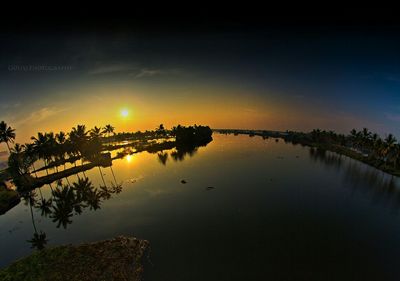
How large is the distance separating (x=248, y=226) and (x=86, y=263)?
2819 cm

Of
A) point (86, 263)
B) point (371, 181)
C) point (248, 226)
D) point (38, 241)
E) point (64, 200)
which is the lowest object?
point (64, 200)

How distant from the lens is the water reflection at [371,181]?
58.3 metres

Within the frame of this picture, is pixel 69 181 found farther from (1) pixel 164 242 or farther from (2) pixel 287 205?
(2) pixel 287 205

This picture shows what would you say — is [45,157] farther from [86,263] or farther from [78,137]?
[86,263]

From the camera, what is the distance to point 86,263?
3047 cm

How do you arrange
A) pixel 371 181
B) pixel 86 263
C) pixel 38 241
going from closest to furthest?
pixel 86 263 → pixel 38 241 → pixel 371 181

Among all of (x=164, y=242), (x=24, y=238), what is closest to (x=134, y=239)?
(x=164, y=242)

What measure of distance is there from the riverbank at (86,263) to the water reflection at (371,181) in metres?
61.3

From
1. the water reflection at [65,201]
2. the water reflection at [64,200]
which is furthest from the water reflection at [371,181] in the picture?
the water reflection at [65,201]

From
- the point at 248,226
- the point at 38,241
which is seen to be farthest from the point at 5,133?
the point at 248,226

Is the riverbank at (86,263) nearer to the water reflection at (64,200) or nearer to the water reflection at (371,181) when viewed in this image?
the water reflection at (64,200)

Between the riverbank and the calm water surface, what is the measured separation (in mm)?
2796

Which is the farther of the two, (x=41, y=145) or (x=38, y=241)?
(x=41, y=145)

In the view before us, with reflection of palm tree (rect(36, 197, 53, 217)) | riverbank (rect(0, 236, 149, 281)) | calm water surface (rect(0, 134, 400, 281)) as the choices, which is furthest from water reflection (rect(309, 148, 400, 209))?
reflection of palm tree (rect(36, 197, 53, 217))
